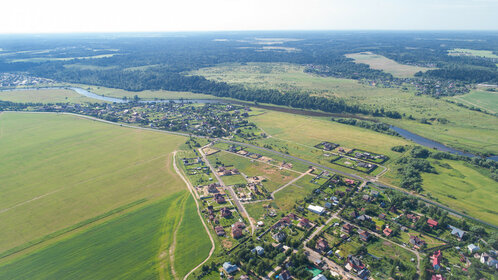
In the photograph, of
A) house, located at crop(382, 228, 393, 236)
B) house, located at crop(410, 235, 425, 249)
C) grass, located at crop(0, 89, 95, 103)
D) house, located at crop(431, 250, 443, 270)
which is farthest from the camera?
grass, located at crop(0, 89, 95, 103)

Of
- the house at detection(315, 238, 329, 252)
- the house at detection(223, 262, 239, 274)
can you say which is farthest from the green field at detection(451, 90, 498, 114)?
the house at detection(223, 262, 239, 274)

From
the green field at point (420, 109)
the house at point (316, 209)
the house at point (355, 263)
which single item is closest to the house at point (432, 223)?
the house at point (355, 263)

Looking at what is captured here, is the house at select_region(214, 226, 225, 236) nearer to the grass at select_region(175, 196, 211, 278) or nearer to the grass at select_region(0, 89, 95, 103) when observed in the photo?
the grass at select_region(175, 196, 211, 278)

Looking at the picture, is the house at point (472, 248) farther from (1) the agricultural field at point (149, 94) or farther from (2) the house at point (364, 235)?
(1) the agricultural field at point (149, 94)

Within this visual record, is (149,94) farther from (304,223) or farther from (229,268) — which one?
(229,268)

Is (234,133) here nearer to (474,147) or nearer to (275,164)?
(275,164)

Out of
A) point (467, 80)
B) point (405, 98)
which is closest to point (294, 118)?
point (405, 98)

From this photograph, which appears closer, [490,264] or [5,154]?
[490,264]
